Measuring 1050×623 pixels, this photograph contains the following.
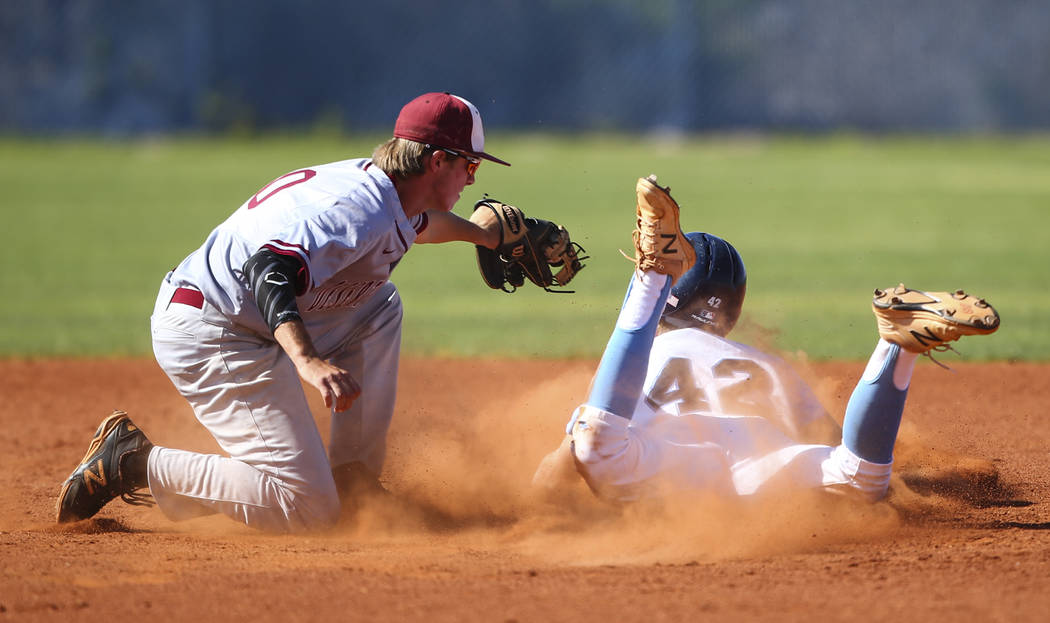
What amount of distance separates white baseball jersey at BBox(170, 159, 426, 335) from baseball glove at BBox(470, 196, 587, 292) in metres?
0.69

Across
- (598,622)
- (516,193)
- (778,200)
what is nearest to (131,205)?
(516,193)

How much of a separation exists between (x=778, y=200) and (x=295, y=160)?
1030 cm

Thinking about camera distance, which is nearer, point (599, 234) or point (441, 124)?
point (441, 124)

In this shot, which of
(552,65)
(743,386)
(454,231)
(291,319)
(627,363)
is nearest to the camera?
(291,319)

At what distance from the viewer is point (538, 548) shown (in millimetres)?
3477

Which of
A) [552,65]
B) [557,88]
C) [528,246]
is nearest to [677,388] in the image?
[528,246]

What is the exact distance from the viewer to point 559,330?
7.95 metres

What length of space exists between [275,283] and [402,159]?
680 mm

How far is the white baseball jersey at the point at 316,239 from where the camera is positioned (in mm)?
3434

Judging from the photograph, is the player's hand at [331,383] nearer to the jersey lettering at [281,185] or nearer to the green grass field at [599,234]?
the jersey lettering at [281,185]

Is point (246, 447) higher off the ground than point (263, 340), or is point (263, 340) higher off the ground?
point (263, 340)

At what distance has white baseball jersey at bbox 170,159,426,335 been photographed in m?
3.43

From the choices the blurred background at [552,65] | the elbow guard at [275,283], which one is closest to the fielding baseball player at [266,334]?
the elbow guard at [275,283]

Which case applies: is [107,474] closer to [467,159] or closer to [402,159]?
[402,159]
